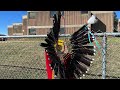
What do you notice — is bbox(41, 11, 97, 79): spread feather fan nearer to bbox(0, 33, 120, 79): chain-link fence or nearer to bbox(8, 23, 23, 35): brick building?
bbox(0, 33, 120, 79): chain-link fence

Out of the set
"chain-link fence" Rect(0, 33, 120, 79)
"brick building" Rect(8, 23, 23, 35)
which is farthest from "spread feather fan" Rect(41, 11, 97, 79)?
"brick building" Rect(8, 23, 23, 35)

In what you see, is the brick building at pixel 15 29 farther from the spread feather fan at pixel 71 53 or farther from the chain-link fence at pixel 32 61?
the spread feather fan at pixel 71 53

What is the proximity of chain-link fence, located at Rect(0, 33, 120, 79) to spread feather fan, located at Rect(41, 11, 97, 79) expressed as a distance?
253 centimetres

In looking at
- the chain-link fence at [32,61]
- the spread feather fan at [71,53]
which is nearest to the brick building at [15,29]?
the chain-link fence at [32,61]

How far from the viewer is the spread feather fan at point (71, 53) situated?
410cm

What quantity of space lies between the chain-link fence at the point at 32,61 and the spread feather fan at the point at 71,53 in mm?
2528

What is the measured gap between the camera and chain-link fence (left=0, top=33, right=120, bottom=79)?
797 centimetres

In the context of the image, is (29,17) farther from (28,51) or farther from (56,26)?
(56,26)

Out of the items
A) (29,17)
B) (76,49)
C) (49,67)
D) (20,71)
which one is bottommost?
(20,71)

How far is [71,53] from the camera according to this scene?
414 cm
